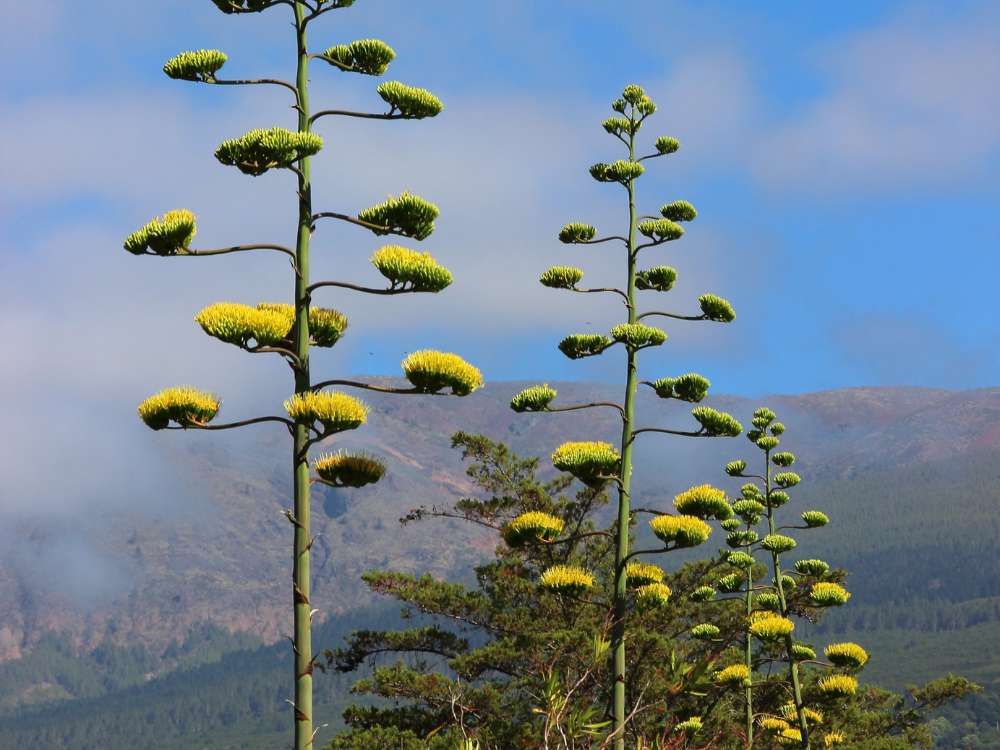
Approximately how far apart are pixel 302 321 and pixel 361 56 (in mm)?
1918

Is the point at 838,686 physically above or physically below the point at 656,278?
below

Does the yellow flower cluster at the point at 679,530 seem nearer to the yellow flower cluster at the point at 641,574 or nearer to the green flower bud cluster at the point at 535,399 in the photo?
the yellow flower cluster at the point at 641,574

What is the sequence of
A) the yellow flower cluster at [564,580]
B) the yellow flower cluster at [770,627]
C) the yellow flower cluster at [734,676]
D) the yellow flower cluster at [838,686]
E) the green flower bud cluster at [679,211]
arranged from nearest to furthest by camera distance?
1. the yellow flower cluster at [564,580]
2. the green flower bud cluster at [679,211]
3. the yellow flower cluster at [770,627]
4. the yellow flower cluster at [734,676]
5. the yellow flower cluster at [838,686]

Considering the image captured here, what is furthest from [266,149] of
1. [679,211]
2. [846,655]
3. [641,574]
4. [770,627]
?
[846,655]

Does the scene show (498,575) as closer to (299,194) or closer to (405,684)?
(405,684)

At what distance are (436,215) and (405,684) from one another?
22.5 metres

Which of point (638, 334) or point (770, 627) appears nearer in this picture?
point (638, 334)

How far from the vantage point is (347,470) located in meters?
7.89

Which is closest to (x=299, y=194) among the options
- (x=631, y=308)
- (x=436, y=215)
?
(x=436, y=215)

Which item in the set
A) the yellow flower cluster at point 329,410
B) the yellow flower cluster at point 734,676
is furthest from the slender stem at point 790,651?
the yellow flower cluster at point 329,410

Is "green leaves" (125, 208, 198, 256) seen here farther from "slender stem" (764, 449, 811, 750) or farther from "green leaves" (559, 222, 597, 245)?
"slender stem" (764, 449, 811, 750)

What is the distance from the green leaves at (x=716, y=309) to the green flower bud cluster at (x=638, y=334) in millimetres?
969

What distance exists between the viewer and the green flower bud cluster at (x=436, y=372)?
782cm

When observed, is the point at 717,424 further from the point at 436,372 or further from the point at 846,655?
the point at 846,655
